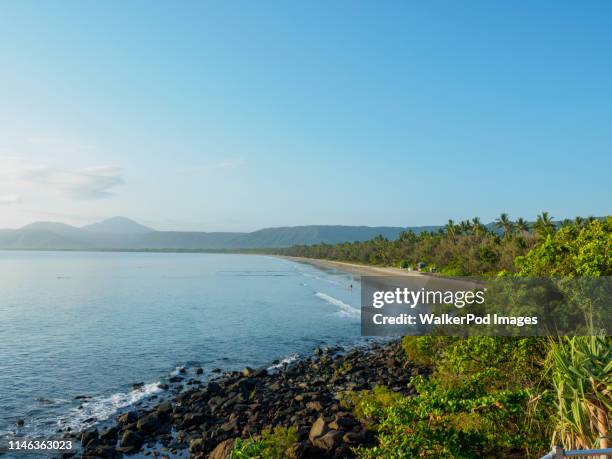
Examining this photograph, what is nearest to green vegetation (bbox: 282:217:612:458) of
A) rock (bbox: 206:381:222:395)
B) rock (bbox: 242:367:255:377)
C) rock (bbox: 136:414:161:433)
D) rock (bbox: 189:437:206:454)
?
rock (bbox: 189:437:206:454)

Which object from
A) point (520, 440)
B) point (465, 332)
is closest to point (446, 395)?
point (520, 440)

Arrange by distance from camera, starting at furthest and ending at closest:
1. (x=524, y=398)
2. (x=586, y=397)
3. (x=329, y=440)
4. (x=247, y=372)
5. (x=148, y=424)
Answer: (x=247, y=372) → (x=148, y=424) → (x=329, y=440) → (x=524, y=398) → (x=586, y=397)

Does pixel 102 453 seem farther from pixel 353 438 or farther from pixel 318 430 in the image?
pixel 353 438

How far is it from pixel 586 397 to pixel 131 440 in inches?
588

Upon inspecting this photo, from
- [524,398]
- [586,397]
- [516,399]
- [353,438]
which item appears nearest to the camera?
[586,397]

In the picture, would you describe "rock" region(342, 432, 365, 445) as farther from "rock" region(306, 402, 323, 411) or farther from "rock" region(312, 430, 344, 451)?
"rock" region(306, 402, 323, 411)

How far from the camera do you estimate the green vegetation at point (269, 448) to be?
36.4 feet

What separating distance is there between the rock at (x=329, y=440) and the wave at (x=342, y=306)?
39141mm

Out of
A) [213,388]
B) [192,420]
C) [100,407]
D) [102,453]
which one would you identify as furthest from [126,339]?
[102,453]

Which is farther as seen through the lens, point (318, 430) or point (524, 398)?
point (318, 430)

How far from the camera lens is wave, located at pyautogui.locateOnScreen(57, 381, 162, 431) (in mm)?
19700

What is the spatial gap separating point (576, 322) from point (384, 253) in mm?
118834

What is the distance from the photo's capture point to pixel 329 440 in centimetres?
1288

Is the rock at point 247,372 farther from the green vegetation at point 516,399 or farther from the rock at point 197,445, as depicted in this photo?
Answer: the green vegetation at point 516,399
